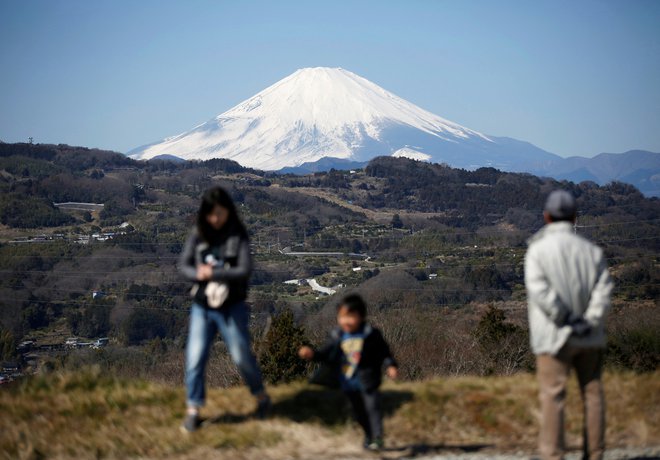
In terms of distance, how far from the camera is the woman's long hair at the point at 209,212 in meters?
6.17

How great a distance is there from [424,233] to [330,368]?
112 metres

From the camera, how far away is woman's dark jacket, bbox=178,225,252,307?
607 cm

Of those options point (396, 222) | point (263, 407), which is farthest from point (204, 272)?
point (396, 222)

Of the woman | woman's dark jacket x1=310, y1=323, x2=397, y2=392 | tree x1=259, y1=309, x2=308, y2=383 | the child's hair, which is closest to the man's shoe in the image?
woman's dark jacket x1=310, y1=323, x2=397, y2=392

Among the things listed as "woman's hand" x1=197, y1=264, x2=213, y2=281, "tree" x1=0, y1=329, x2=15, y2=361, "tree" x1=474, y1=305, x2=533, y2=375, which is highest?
"woman's hand" x1=197, y1=264, x2=213, y2=281

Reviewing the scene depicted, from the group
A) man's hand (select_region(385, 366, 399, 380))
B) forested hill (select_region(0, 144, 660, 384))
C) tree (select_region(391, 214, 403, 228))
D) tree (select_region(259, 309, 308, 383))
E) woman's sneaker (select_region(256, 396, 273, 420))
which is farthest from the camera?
tree (select_region(391, 214, 403, 228))

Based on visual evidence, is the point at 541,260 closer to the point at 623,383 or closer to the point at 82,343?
the point at 623,383

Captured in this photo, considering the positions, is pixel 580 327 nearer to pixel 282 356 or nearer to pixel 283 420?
pixel 283 420

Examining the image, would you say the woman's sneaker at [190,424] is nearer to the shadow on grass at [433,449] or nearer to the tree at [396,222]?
the shadow on grass at [433,449]

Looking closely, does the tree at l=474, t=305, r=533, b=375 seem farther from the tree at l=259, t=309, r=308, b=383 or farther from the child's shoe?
the child's shoe

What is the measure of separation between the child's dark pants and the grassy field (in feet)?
0.55

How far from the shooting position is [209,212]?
6.21 m

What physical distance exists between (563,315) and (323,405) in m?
2.29

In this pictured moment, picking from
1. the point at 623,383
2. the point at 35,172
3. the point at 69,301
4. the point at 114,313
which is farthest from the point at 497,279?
the point at 35,172
